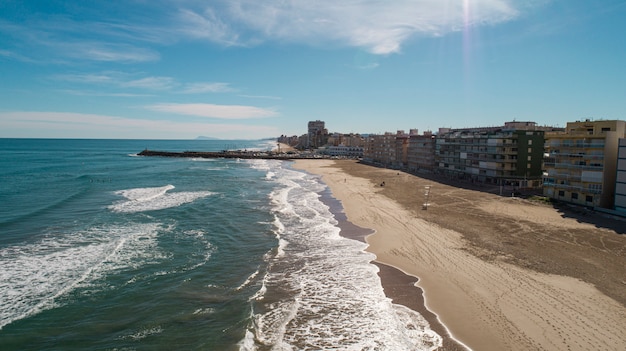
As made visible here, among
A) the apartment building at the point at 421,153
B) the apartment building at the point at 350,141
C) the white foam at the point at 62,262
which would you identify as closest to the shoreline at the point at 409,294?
the white foam at the point at 62,262

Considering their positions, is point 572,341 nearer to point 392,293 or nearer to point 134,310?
point 392,293

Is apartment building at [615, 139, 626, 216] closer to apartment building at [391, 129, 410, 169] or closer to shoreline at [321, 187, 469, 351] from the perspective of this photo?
shoreline at [321, 187, 469, 351]

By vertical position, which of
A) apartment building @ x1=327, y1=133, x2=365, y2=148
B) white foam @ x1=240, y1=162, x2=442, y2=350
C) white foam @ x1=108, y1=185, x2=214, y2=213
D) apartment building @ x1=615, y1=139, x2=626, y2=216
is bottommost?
white foam @ x1=240, y1=162, x2=442, y2=350

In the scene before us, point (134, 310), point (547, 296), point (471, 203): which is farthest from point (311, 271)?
point (471, 203)

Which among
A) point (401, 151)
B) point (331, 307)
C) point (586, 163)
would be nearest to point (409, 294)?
point (331, 307)

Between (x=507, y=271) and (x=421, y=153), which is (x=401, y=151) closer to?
(x=421, y=153)

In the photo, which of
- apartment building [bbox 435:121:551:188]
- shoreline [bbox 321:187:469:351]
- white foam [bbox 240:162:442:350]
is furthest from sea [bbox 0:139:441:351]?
apartment building [bbox 435:121:551:188]

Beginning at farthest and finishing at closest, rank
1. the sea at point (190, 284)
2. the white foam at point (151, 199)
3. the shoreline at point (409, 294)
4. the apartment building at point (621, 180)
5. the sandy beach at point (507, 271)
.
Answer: the white foam at point (151, 199)
the apartment building at point (621, 180)
the sandy beach at point (507, 271)
the sea at point (190, 284)
the shoreline at point (409, 294)

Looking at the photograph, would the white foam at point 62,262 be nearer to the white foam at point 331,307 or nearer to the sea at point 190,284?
the sea at point 190,284
